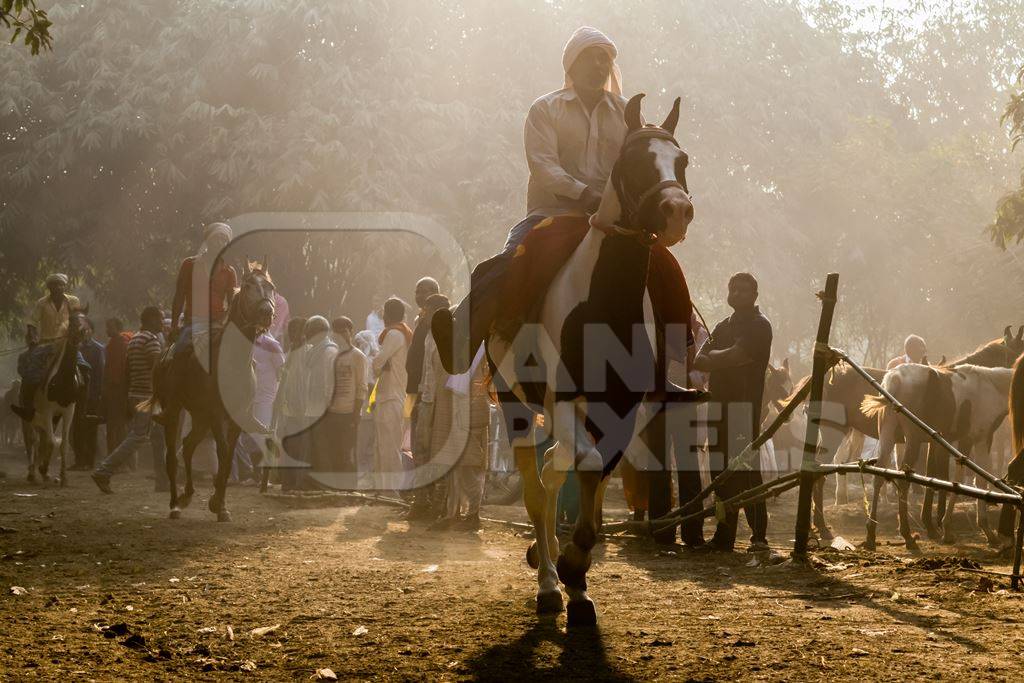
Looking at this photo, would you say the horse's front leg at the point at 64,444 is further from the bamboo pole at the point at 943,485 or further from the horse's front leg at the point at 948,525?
the bamboo pole at the point at 943,485

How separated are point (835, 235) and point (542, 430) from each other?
104 ft

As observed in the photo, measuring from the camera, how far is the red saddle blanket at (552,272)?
22.8ft

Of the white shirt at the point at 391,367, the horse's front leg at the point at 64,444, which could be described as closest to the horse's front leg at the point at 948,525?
the white shirt at the point at 391,367

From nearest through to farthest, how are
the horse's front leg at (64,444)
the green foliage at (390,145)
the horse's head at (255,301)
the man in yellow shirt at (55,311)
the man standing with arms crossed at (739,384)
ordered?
the man standing with arms crossed at (739,384) < the horse's head at (255,301) < the horse's front leg at (64,444) < the man in yellow shirt at (55,311) < the green foliage at (390,145)

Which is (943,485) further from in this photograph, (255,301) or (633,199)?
(255,301)

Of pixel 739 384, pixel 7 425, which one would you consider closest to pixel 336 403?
pixel 739 384

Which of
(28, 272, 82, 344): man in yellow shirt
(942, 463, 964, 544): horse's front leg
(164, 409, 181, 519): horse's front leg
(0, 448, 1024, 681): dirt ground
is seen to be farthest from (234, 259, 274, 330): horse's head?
(942, 463, 964, 544): horse's front leg

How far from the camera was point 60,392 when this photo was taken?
16688 mm

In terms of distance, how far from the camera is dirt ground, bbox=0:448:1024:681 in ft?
17.7

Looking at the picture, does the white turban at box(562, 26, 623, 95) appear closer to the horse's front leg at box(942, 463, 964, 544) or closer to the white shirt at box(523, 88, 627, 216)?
the white shirt at box(523, 88, 627, 216)

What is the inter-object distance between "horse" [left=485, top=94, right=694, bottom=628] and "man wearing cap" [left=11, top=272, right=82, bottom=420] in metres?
11.0

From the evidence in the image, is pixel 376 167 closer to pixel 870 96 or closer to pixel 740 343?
pixel 740 343

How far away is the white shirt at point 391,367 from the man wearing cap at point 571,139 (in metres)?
7.25

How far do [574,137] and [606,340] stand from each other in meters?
1.43
